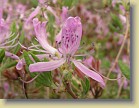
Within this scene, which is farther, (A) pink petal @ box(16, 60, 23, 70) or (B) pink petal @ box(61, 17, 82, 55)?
(A) pink petal @ box(16, 60, 23, 70)

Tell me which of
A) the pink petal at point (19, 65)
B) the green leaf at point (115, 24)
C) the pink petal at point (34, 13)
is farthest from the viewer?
the green leaf at point (115, 24)

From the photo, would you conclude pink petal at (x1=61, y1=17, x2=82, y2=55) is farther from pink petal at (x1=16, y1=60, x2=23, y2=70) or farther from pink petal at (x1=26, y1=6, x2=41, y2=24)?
pink petal at (x1=26, y1=6, x2=41, y2=24)

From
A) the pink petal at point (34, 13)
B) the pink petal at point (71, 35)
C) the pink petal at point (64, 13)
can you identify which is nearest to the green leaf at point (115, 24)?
the pink petal at point (64, 13)

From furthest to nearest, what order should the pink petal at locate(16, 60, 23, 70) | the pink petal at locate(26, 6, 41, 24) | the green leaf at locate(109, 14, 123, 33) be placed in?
1. the green leaf at locate(109, 14, 123, 33)
2. the pink petal at locate(26, 6, 41, 24)
3. the pink petal at locate(16, 60, 23, 70)

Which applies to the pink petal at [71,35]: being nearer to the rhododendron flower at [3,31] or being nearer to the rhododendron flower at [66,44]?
the rhododendron flower at [66,44]

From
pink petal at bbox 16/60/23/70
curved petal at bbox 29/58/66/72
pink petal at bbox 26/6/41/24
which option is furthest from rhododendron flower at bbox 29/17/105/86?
pink petal at bbox 26/6/41/24

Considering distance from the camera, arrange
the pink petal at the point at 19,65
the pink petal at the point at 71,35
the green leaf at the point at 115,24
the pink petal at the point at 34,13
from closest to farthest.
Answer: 1. the pink petal at the point at 71,35
2. the pink petal at the point at 19,65
3. the pink petal at the point at 34,13
4. the green leaf at the point at 115,24

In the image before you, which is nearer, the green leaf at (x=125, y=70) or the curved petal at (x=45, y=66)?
the curved petal at (x=45, y=66)
